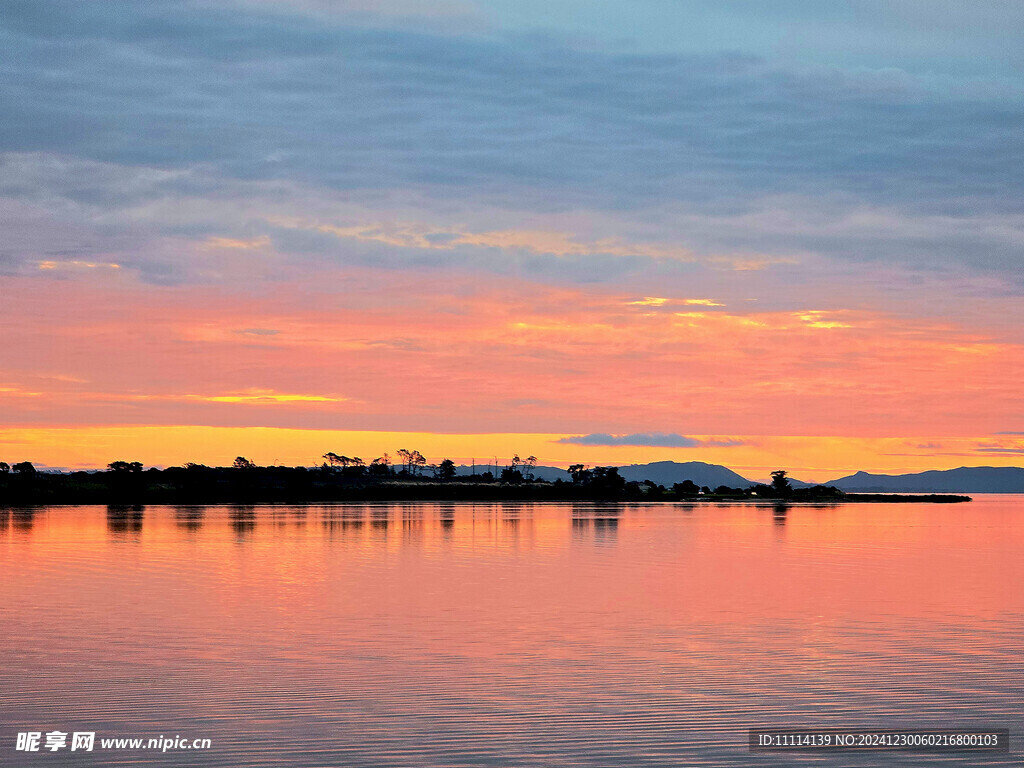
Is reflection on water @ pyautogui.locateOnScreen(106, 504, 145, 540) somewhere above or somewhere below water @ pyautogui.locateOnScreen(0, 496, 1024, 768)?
below

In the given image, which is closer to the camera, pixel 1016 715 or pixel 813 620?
pixel 1016 715

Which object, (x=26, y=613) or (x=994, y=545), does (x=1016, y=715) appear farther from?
(x=994, y=545)

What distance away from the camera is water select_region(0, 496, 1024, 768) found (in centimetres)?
2012

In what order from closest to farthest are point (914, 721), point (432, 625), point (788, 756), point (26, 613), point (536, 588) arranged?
point (788, 756)
point (914, 721)
point (432, 625)
point (26, 613)
point (536, 588)

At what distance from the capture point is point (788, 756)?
1919 centimetres

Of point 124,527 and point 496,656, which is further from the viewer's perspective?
point 124,527

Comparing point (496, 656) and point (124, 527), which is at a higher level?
point (496, 656)

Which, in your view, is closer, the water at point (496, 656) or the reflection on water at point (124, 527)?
the water at point (496, 656)

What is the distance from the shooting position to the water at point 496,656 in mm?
20125

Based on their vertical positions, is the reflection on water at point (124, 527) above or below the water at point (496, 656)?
below

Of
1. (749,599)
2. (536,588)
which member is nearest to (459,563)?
(536,588)

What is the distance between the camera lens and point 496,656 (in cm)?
2891

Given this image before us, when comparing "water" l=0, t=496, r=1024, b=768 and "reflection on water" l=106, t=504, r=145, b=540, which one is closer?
"water" l=0, t=496, r=1024, b=768

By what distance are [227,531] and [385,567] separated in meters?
41.0
